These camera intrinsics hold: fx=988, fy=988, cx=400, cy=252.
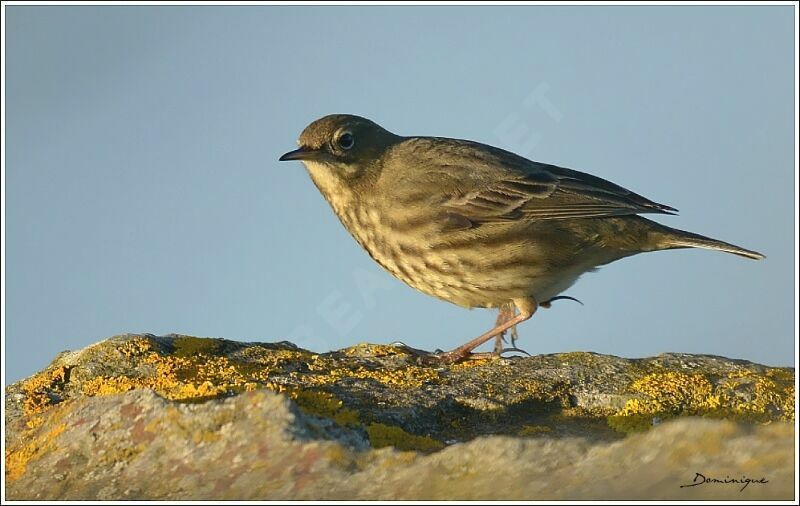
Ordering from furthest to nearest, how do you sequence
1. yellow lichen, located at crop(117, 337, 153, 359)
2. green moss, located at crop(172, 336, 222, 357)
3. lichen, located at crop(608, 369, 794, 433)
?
green moss, located at crop(172, 336, 222, 357), yellow lichen, located at crop(117, 337, 153, 359), lichen, located at crop(608, 369, 794, 433)

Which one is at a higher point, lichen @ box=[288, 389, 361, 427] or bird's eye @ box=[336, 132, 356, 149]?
bird's eye @ box=[336, 132, 356, 149]

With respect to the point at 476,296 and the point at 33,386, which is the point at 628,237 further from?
the point at 33,386

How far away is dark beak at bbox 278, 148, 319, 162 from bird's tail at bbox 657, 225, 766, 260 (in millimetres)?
3804

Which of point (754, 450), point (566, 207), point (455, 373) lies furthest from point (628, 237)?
point (754, 450)

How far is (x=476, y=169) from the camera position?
10.8 metres

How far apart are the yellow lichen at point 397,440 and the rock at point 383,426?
0.05 ft

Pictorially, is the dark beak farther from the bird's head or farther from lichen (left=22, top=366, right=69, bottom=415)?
lichen (left=22, top=366, right=69, bottom=415)

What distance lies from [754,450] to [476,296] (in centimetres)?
540

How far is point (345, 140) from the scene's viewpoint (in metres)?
11.0

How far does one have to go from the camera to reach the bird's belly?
10.1 metres

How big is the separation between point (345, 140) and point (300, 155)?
2.02ft

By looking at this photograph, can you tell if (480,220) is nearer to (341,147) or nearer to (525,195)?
(525,195)
